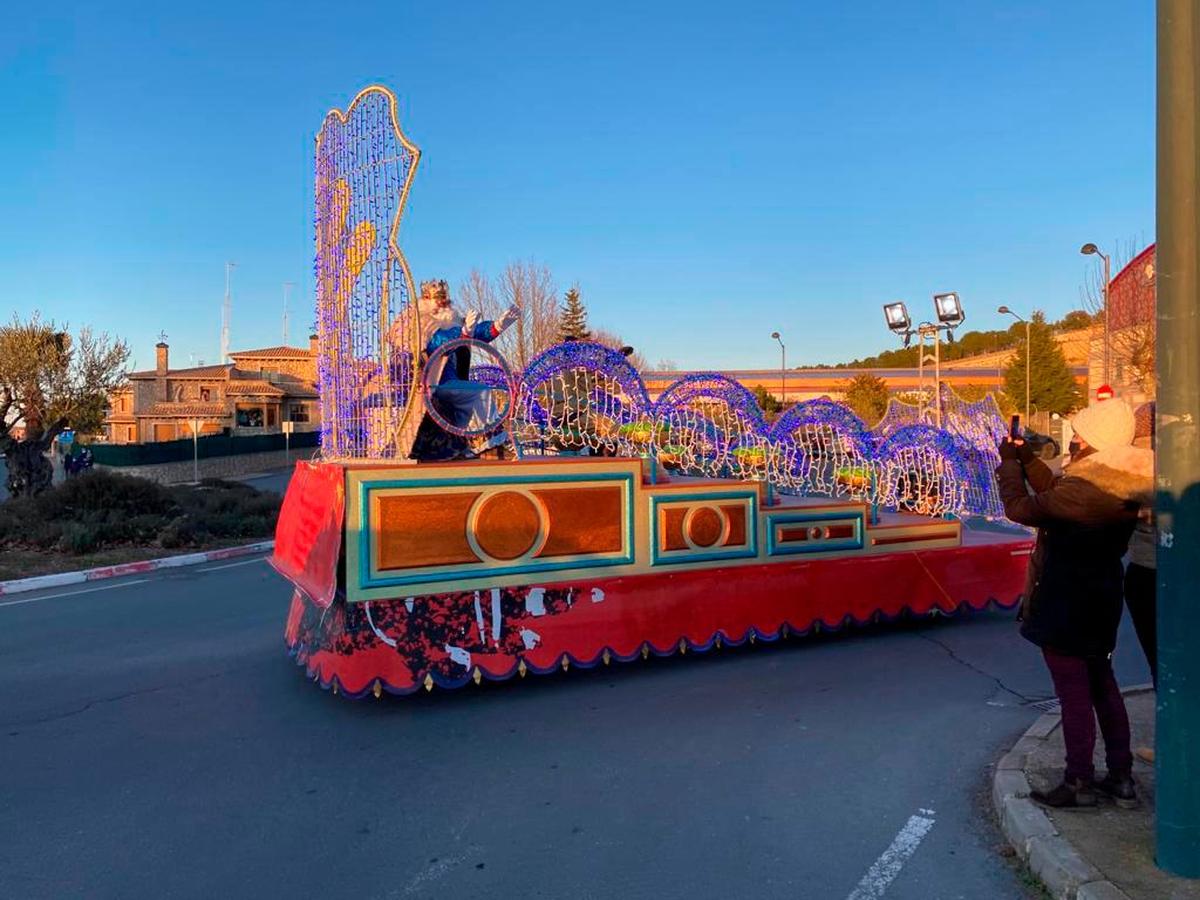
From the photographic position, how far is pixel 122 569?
11.4 m

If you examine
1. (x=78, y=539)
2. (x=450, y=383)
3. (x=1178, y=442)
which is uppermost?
(x=450, y=383)

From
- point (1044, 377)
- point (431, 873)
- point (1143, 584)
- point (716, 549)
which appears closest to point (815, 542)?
point (716, 549)

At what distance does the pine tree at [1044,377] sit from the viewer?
4278cm

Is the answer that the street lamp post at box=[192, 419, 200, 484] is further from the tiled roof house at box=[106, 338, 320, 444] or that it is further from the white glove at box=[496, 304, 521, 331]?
the white glove at box=[496, 304, 521, 331]

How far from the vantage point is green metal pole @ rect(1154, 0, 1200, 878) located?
2932mm

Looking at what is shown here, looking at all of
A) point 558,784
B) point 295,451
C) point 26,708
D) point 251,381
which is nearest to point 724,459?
point 558,784

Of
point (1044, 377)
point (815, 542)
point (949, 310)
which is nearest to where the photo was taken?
point (815, 542)

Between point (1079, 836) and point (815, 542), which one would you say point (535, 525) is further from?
point (1079, 836)

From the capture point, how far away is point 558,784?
4.15 m

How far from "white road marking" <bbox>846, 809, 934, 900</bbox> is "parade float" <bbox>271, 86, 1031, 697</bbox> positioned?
97.6 inches

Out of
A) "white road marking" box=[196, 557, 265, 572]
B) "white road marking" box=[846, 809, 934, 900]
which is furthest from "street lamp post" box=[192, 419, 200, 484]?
"white road marking" box=[846, 809, 934, 900]

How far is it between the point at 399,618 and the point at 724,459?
140 inches

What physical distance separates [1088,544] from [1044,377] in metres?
44.8

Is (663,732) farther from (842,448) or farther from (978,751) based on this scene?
(842,448)
